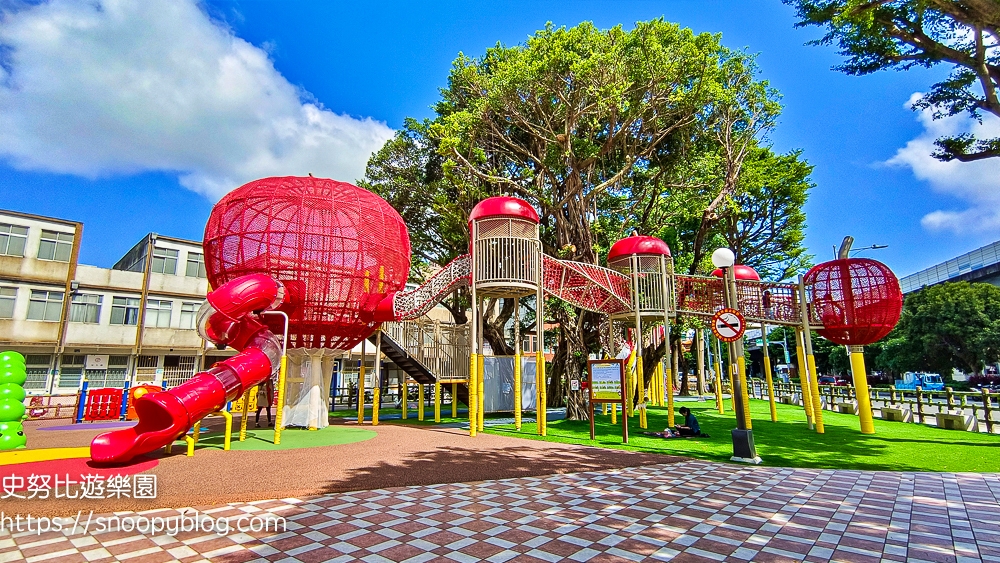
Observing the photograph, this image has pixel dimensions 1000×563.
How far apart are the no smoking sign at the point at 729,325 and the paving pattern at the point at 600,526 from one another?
2.85 meters

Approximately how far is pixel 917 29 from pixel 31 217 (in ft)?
127

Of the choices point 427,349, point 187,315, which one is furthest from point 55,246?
point 427,349

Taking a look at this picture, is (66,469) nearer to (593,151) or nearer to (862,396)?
(593,151)

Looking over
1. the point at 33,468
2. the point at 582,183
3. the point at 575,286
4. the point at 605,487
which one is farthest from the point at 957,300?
the point at 33,468

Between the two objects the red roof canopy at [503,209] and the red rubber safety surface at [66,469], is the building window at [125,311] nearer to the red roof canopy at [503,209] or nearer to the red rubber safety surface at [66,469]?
the red rubber safety surface at [66,469]

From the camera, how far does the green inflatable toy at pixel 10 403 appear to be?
10703 millimetres

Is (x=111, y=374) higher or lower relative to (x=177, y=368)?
lower

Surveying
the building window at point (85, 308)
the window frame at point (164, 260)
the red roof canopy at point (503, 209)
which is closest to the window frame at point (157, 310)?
the window frame at point (164, 260)

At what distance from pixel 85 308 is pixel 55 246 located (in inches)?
149

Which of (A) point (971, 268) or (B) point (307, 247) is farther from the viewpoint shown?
(A) point (971, 268)

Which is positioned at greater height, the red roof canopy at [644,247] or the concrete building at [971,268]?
the concrete building at [971,268]

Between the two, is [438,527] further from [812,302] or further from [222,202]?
[812,302]

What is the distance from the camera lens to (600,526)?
220 inches

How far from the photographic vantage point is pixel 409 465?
941 centimetres
